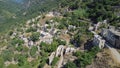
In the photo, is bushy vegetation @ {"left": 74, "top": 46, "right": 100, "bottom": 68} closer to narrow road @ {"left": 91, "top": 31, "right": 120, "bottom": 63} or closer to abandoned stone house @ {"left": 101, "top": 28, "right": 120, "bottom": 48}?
narrow road @ {"left": 91, "top": 31, "right": 120, "bottom": 63}

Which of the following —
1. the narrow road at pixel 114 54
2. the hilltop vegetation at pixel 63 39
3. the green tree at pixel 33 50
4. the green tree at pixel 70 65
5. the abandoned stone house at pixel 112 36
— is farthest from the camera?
the green tree at pixel 33 50

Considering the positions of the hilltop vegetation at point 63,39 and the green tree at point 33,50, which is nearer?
the hilltop vegetation at point 63,39

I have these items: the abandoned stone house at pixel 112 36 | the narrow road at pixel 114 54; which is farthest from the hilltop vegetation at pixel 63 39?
the abandoned stone house at pixel 112 36

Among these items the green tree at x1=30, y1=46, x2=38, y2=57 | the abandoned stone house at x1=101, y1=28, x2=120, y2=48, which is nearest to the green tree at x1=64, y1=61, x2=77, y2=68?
the abandoned stone house at x1=101, y1=28, x2=120, y2=48

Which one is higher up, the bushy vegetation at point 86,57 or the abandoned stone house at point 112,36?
the abandoned stone house at point 112,36

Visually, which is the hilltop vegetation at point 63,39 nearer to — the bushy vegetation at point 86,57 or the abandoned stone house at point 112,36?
the bushy vegetation at point 86,57

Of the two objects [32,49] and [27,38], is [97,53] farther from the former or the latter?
[27,38]

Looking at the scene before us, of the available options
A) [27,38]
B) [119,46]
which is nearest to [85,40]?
[119,46]

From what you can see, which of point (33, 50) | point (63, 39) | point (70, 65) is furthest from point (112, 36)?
point (33, 50)

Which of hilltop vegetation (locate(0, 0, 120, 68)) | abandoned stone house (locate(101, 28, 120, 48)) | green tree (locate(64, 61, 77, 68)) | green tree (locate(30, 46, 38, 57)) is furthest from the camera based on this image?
green tree (locate(30, 46, 38, 57))
